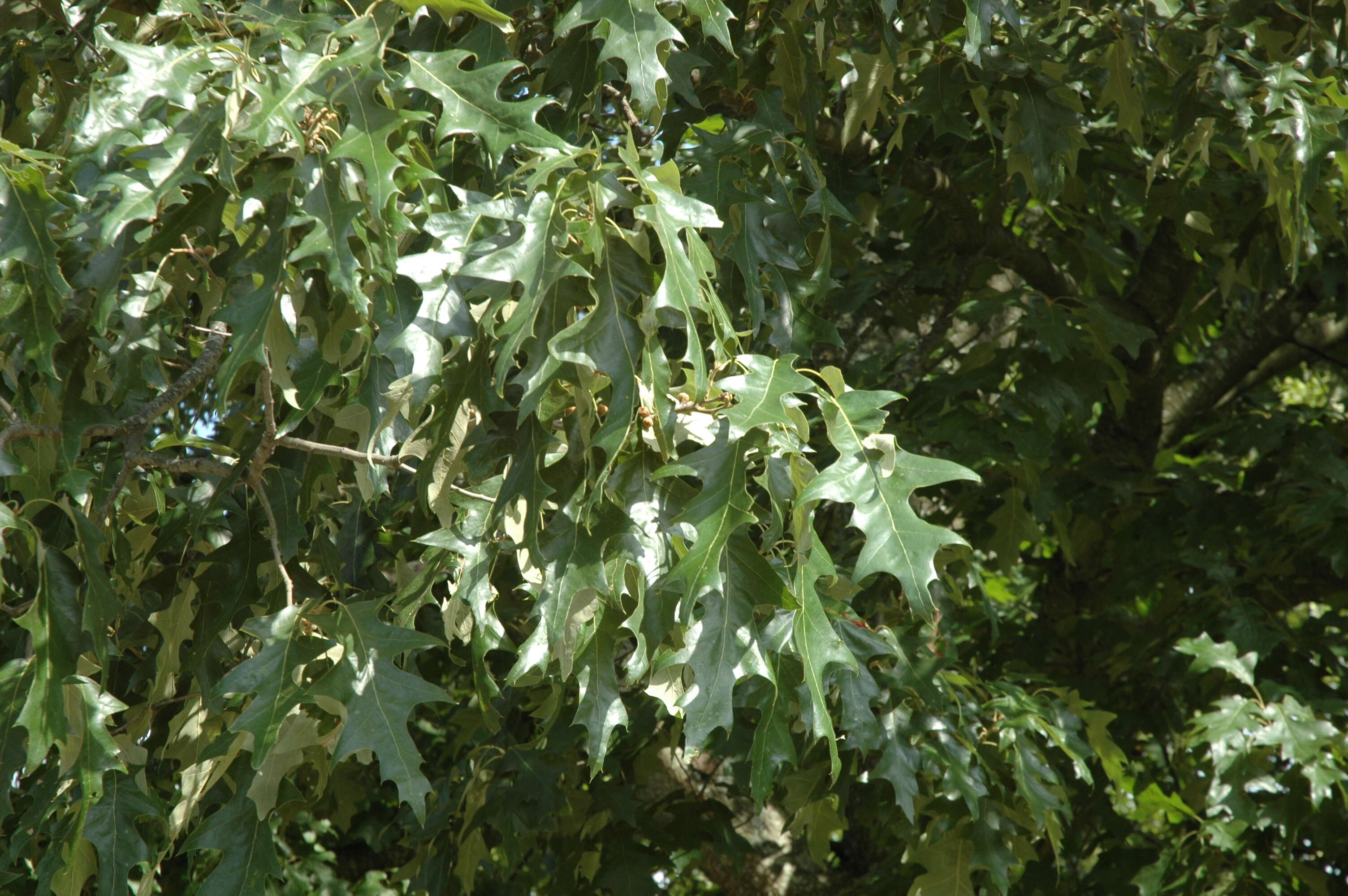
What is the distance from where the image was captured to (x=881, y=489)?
1.27 meters

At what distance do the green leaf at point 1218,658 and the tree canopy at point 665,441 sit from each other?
0.01m

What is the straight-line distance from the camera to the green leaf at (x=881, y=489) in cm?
123

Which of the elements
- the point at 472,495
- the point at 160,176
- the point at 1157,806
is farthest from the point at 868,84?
the point at 1157,806

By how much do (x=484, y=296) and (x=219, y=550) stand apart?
0.90m

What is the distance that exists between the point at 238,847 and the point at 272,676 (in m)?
0.30

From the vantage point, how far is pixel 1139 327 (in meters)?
3.05

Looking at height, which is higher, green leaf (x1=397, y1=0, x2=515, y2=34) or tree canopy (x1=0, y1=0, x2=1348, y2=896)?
green leaf (x1=397, y1=0, x2=515, y2=34)

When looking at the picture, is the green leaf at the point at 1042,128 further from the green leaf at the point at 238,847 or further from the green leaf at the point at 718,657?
the green leaf at the point at 238,847

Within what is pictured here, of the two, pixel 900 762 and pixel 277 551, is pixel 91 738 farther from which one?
pixel 900 762

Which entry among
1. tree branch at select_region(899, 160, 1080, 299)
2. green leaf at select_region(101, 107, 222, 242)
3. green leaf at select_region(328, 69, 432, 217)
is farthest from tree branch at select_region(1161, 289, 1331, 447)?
green leaf at select_region(101, 107, 222, 242)

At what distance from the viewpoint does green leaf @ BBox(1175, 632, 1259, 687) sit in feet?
9.76

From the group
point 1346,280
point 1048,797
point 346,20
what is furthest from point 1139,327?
point 346,20

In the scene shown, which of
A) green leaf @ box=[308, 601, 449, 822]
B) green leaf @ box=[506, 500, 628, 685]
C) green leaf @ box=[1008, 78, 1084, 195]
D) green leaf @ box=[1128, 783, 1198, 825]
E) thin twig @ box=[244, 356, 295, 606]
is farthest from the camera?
green leaf @ box=[1128, 783, 1198, 825]

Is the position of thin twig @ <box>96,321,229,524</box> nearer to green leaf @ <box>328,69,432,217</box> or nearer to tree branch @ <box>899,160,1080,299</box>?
green leaf @ <box>328,69,432,217</box>
